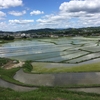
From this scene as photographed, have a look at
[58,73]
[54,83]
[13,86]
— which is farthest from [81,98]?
[58,73]

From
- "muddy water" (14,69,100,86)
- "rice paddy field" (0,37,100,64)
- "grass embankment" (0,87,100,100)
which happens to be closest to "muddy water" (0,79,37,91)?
"muddy water" (14,69,100,86)

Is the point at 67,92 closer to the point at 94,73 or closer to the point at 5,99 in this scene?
the point at 5,99

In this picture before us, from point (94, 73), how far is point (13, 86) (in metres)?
9.81

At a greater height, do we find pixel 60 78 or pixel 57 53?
pixel 57 53

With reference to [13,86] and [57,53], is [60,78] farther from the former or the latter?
[57,53]

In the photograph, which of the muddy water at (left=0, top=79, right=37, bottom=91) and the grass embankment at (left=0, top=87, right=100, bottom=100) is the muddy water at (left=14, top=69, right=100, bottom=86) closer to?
the muddy water at (left=0, top=79, right=37, bottom=91)

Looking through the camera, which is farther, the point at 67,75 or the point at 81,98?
the point at 67,75

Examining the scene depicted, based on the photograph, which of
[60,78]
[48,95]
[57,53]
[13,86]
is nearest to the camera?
[48,95]

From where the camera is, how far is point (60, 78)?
21.2 metres

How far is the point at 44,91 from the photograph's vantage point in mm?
15992

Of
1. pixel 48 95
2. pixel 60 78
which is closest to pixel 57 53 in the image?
pixel 60 78

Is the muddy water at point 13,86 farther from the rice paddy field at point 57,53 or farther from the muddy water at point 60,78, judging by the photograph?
the rice paddy field at point 57,53

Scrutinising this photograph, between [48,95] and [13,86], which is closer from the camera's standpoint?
[48,95]

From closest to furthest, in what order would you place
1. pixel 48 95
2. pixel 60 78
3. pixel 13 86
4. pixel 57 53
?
pixel 48 95 → pixel 13 86 → pixel 60 78 → pixel 57 53
